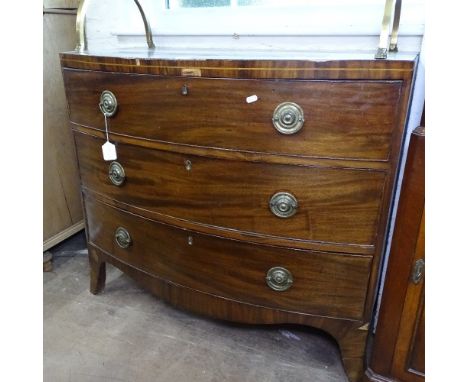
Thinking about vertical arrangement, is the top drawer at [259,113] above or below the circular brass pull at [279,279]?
above

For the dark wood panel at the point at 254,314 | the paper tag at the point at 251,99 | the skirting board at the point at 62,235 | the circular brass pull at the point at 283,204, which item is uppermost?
the paper tag at the point at 251,99

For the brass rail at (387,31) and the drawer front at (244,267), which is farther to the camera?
the drawer front at (244,267)

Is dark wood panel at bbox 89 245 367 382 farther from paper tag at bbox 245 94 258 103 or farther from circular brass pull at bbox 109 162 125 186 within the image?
paper tag at bbox 245 94 258 103

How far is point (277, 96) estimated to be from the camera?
81 cm

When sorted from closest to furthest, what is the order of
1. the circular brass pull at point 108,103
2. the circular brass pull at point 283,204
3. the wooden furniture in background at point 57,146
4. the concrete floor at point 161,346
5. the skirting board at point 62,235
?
the circular brass pull at point 283,204 < the circular brass pull at point 108,103 < the concrete floor at point 161,346 < the wooden furniture in background at point 57,146 < the skirting board at point 62,235

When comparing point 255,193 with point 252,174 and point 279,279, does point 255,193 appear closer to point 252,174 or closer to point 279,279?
point 252,174

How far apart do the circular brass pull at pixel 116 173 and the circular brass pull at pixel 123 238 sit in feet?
0.53

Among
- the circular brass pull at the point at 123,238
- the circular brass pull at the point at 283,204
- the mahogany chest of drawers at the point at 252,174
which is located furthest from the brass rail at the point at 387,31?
the circular brass pull at the point at 123,238

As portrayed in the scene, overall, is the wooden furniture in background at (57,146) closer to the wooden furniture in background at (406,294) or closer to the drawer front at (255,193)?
the drawer front at (255,193)

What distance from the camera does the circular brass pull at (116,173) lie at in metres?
1.10

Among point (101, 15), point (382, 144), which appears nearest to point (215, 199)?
point (382, 144)

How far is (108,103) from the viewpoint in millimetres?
1021

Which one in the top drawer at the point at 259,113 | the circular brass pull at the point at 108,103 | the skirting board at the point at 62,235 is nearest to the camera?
the top drawer at the point at 259,113
